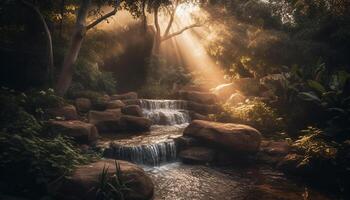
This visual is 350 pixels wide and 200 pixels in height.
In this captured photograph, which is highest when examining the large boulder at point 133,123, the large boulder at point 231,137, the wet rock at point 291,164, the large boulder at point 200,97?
the large boulder at point 200,97

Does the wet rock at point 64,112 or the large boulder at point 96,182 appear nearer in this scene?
the large boulder at point 96,182

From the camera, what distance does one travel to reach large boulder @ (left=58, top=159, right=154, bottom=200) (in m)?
6.53

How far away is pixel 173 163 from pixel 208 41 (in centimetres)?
1603

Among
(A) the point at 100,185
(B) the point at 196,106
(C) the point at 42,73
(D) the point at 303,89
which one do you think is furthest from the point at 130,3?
(A) the point at 100,185

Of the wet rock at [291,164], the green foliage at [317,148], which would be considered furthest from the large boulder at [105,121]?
the green foliage at [317,148]

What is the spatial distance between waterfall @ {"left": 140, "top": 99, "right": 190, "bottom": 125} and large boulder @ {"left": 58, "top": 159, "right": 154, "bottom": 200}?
8959 mm

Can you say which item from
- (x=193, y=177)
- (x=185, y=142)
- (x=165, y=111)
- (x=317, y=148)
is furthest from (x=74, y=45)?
(x=317, y=148)

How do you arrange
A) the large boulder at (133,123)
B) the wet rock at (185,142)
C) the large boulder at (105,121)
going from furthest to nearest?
the large boulder at (133,123), the large boulder at (105,121), the wet rock at (185,142)

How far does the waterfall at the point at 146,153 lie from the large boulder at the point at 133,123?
9.60 feet

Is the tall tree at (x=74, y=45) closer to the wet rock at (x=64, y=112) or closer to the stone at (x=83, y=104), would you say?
the stone at (x=83, y=104)

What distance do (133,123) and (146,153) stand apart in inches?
135

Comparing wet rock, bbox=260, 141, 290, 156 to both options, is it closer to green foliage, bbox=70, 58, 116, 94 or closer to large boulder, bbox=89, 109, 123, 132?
large boulder, bbox=89, 109, 123, 132

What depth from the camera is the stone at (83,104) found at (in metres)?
14.9

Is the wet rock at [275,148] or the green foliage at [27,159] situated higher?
the green foliage at [27,159]
